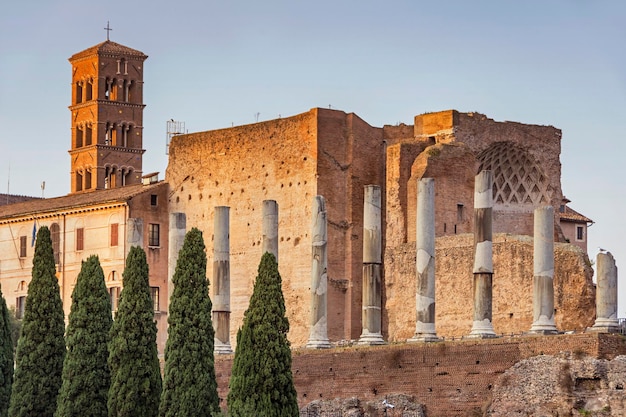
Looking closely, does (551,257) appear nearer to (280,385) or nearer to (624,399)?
(624,399)

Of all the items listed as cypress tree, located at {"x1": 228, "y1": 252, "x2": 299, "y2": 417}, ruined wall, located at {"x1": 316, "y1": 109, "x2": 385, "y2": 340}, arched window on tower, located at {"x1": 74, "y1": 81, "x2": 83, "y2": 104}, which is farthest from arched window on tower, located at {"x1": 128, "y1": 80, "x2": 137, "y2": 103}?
cypress tree, located at {"x1": 228, "y1": 252, "x2": 299, "y2": 417}

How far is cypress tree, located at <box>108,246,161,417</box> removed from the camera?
106 feet

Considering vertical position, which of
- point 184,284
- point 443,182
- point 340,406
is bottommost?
point 340,406

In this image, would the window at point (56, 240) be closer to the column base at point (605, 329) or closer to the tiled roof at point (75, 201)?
the tiled roof at point (75, 201)

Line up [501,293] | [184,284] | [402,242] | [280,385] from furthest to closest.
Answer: [402,242], [501,293], [184,284], [280,385]

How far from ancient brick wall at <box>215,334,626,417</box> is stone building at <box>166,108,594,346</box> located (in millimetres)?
3885

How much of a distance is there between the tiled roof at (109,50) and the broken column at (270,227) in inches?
805

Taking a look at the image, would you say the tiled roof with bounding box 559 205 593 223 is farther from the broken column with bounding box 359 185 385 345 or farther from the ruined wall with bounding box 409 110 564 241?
Answer: the broken column with bounding box 359 185 385 345

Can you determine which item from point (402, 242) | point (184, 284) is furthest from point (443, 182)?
point (184, 284)

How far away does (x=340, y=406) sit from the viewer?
3638 centimetres

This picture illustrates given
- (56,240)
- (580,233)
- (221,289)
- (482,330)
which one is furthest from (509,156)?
(56,240)

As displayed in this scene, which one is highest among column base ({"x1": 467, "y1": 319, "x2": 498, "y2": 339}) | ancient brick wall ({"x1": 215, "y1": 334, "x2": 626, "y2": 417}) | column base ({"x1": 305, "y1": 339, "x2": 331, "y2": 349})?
column base ({"x1": 467, "y1": 319, "x2": 498, "y2": 339})

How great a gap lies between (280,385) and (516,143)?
47.2 feet

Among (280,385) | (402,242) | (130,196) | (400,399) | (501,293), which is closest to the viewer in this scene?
(280,385)
